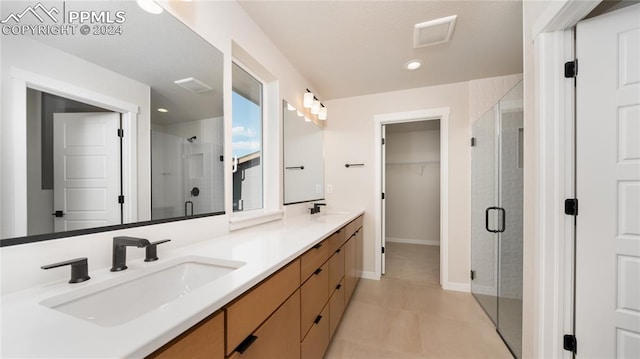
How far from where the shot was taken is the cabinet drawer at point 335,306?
164 centimetres

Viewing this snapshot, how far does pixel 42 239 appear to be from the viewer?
726mm

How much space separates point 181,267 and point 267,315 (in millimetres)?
439

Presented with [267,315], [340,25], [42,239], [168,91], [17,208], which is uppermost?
[340,25]

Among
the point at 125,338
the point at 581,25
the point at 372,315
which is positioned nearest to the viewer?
the point at 125,338

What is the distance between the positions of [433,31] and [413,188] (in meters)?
3.42

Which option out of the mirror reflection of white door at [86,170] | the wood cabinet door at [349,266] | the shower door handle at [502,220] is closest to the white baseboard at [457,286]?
the shower door handle at [502,220]

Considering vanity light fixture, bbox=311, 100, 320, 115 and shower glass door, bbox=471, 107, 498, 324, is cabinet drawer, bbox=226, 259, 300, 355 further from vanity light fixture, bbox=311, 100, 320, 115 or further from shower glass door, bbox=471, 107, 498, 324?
vanity light fixture, bbox=311, 100, 320, 115

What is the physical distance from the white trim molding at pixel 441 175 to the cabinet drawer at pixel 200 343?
2546 mm

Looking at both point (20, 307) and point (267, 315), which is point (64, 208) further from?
point (267, 315)

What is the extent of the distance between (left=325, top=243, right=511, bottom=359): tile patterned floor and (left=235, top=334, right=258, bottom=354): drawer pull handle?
3.67 ft

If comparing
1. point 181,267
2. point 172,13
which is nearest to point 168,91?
point 172,13

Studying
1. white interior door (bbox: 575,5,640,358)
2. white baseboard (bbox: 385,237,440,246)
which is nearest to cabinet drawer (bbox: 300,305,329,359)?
white interior door (bbox: 575,5,640,358)

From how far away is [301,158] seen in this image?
8.52 ft

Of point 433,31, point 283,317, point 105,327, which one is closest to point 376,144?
point 433,31
